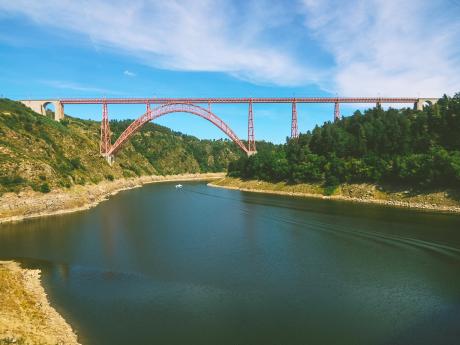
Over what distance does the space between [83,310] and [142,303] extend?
212 centimetres

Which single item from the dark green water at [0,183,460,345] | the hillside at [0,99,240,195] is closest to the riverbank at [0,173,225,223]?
the hillside at [0,99,240,195]

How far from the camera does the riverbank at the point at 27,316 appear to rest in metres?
11.0

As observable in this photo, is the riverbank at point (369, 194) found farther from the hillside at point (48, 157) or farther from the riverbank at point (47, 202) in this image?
the hillside at point (48, 157)

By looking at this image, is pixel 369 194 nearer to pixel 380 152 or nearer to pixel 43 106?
pixel 380 152

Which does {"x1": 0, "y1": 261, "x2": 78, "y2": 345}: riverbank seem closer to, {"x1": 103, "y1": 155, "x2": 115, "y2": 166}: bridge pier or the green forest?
the green forest

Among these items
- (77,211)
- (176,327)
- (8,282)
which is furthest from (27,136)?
(176,327)

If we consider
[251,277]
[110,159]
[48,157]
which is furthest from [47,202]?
[110,159]

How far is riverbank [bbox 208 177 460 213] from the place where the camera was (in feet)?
126

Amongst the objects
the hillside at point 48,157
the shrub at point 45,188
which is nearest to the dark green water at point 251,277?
the shrub at point 45,188

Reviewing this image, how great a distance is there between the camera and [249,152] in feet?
233

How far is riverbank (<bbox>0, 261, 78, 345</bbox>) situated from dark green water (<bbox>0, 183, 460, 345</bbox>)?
0.52 metres

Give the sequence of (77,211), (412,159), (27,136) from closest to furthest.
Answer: (77,211), (412,159), (27,136)

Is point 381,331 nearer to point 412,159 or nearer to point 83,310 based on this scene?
point 83,310

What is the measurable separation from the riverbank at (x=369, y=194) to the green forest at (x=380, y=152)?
4.04ft
